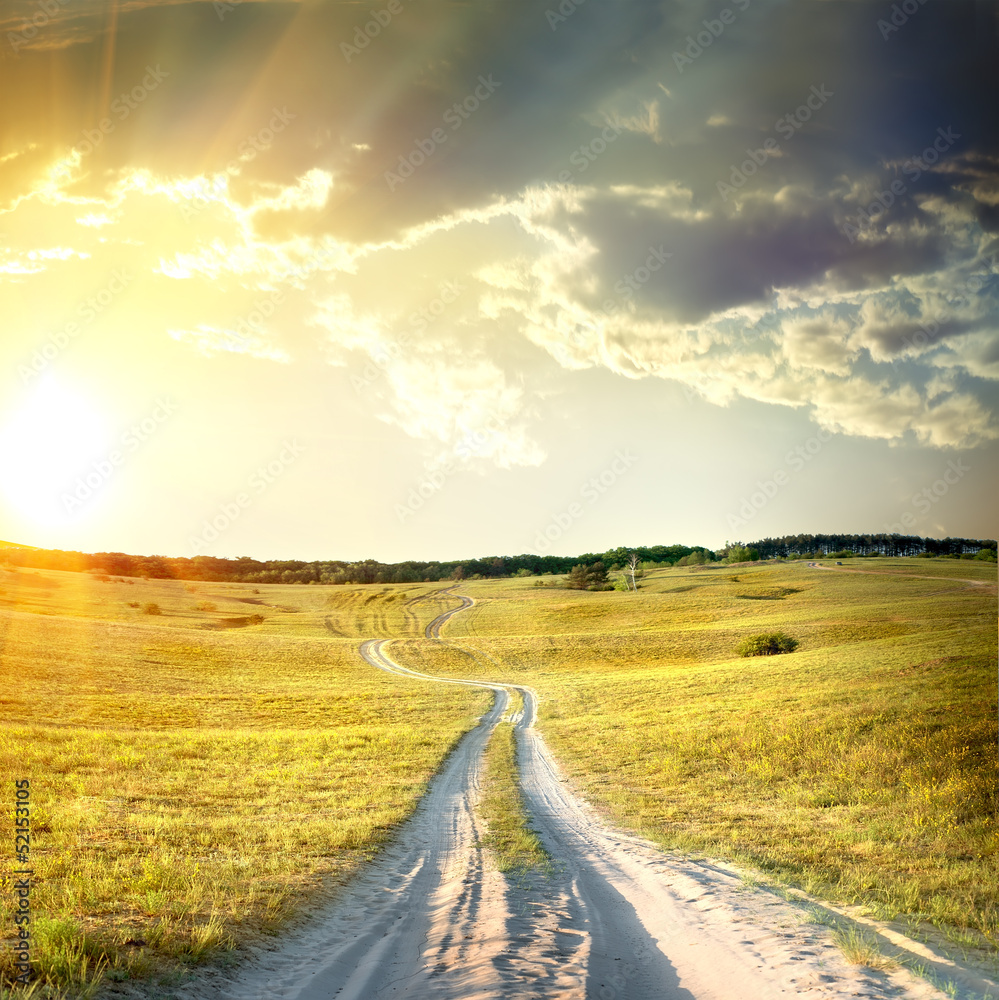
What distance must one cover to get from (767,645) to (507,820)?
1498 inches

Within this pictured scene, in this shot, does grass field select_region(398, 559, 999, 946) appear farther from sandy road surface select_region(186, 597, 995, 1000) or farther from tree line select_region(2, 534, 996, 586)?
tree line select_region(2, 534, 996, 586)

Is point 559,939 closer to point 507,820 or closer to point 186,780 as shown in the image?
point 507,820

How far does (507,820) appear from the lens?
1153 cm

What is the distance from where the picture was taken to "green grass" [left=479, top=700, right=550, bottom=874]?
9023 millimetres

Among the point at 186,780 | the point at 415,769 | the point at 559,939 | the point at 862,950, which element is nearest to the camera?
the point at 862,950

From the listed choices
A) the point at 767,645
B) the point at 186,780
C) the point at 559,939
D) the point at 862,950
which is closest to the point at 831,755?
the point at 862,950

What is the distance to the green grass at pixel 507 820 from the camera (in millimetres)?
9023

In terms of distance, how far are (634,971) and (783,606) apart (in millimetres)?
67132

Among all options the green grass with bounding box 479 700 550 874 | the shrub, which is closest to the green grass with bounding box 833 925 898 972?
the green grass with bounding box 479 700 550 874

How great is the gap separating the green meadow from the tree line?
254ft

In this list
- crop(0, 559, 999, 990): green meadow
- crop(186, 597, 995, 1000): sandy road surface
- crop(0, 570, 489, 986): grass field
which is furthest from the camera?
crop(0, 559, 999, 990): green meadow

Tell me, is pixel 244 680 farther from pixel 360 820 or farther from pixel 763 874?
pixel 763 874

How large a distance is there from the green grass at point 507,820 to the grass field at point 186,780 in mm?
1875

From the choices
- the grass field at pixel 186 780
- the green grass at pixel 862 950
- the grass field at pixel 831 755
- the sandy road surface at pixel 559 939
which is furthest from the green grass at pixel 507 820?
the green grass at pixel 862 950
